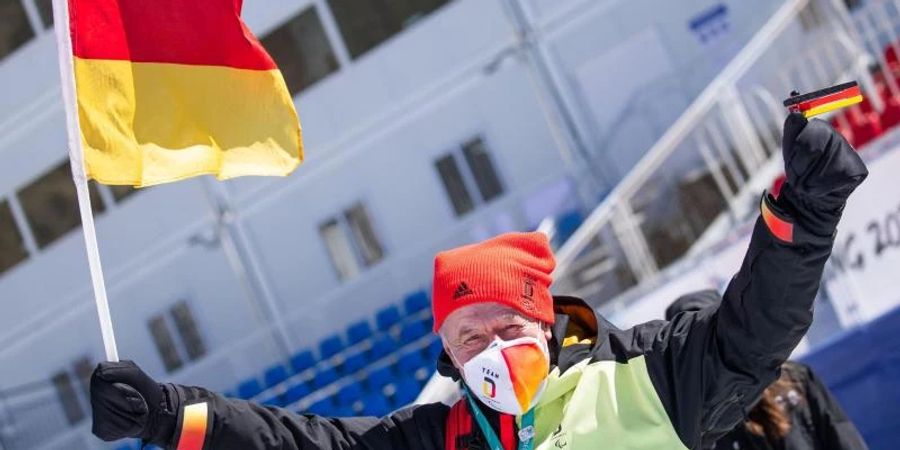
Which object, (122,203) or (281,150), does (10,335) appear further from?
(281,150)

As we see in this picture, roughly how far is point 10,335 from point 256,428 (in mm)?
12765

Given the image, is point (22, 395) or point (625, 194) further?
point (22, 395)

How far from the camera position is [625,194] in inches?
328

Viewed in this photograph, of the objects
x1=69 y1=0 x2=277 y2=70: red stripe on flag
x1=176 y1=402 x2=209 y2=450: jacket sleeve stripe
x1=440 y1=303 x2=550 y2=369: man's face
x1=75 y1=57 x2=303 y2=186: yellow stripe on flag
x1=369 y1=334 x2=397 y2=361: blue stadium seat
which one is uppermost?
x1=69 y1=0 x2=277 y2=70: red stripe on flag

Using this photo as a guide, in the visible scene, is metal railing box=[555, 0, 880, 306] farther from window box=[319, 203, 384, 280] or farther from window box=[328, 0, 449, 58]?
window box=[328, 0, 449, 58]

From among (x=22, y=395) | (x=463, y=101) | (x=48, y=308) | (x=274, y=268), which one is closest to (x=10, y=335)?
(x=48, y=308)

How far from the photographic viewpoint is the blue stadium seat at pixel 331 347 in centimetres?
1227

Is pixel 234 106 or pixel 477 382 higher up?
pixel 234 106

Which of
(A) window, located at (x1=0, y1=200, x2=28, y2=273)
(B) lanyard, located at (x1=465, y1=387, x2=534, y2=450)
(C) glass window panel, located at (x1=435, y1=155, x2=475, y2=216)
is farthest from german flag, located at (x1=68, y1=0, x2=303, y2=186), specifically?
(A) window, located at (x1=0, y1=200, x2=28, y2=273)

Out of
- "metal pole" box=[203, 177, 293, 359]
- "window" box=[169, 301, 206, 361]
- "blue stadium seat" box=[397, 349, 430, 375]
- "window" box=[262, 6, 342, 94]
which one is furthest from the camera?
"window" box=[169, 301, 206, 361]

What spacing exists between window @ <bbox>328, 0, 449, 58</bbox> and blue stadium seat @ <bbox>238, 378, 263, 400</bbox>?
3.80 metres

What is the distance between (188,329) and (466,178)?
3.57 meters

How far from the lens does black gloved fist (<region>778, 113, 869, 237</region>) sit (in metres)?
2.17

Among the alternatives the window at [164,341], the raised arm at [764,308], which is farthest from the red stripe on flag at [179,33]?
the window at [164,341]
